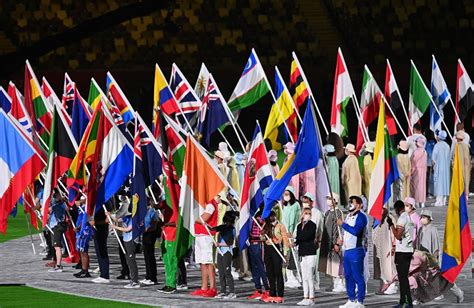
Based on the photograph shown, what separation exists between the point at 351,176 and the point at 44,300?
959 cm

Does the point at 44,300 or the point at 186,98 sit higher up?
the point at 186,98

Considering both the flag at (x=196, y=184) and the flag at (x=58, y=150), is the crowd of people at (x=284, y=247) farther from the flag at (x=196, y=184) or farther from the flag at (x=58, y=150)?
the flag at (x=58, y=150)

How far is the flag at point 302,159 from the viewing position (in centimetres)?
1994

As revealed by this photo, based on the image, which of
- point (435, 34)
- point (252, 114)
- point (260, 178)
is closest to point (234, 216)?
point (260, 178)

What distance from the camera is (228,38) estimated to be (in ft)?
168

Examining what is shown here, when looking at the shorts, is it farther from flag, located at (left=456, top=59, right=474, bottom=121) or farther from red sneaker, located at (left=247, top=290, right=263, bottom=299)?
flag, located at (left=456, top=59, right=474, bottom=121)

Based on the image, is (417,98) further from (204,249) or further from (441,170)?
(204,249)

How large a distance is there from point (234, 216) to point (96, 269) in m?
4.49

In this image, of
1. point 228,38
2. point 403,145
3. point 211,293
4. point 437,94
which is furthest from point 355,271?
point 228,38

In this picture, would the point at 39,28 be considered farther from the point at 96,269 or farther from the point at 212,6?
the point at 96,269

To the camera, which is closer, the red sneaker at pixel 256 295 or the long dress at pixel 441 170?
the red sneaker at pixel 256 295

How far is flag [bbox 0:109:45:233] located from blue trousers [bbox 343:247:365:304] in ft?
22.9

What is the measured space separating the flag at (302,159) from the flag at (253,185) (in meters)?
0.44

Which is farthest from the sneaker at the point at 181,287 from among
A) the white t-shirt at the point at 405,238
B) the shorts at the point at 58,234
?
the white t-shirt at the point at 405,238
